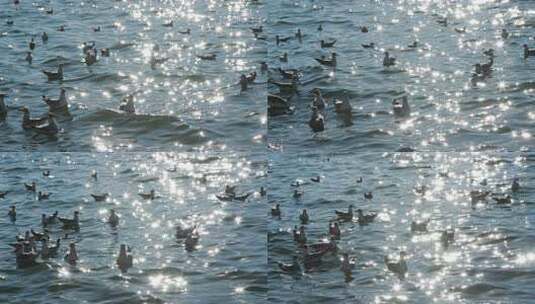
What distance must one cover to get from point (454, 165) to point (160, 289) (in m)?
4.77

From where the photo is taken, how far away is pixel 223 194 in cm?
1452

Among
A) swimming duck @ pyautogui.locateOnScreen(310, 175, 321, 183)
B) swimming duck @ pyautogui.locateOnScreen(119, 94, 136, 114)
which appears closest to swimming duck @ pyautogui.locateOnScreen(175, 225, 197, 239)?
swimming duck @ pyautogui.locateOnScreen(310, 175, 321, 183)

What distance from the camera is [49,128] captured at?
A: 14742 millimetres

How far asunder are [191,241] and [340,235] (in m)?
2.02

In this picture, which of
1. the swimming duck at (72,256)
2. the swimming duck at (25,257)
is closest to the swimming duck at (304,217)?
the swimming duck at (72,256)

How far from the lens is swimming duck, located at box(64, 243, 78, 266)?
13312 millimetres

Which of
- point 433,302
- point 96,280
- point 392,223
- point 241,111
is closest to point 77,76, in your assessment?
point 241,111

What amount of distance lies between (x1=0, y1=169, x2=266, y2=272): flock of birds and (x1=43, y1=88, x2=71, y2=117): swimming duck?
3.31 feet

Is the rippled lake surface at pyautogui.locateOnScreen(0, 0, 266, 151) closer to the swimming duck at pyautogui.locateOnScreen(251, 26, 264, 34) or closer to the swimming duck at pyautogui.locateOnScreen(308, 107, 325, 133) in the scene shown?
the swimming duck at pyautogui.locateOnScreen(251, 26, 264, 34)

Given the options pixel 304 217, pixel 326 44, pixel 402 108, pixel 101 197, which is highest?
pixel 326 44

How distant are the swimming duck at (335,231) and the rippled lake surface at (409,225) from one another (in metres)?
0.07

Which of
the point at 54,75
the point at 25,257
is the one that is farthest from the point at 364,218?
the point at 54,75

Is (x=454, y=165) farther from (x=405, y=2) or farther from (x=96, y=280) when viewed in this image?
(x=405, y=2)

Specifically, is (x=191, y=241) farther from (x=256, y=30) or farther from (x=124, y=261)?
(x=256, y=30)
